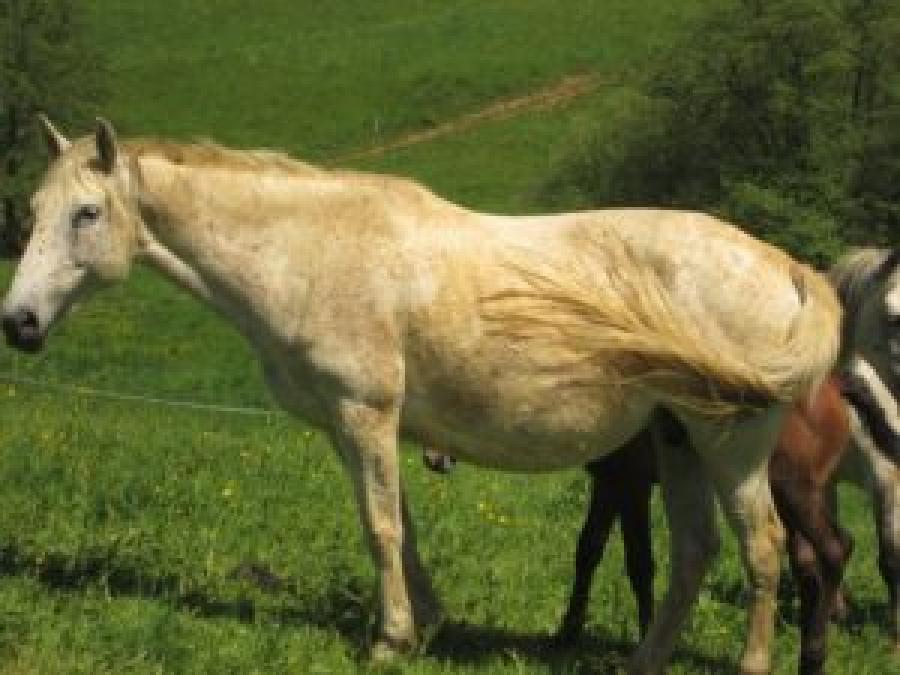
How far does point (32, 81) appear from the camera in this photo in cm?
4778

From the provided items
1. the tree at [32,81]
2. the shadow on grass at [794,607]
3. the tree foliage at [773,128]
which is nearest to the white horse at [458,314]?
the shadow on grass at [794,607]

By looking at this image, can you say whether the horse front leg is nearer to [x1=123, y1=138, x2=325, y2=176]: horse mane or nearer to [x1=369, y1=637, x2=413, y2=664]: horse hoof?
[x1=369, y1=637, x2=413, y2=664]: horse hoof

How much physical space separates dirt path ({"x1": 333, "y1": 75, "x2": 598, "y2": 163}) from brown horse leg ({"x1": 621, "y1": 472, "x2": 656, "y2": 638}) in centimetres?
4713

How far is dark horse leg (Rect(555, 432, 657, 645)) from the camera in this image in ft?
25.3

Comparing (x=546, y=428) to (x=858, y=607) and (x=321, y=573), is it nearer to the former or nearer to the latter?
(x=321, y=573)

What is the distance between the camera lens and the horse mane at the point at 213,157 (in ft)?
22.7

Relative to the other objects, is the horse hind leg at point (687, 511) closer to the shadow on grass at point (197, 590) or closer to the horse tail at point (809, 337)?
the horse tail at point (809, 337)

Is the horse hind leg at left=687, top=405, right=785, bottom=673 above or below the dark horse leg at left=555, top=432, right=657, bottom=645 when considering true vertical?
above

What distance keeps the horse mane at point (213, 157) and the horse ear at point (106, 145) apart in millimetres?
267

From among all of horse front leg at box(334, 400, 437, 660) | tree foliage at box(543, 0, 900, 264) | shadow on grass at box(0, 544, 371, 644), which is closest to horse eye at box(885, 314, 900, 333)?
shadow on grass at box(0, 544, 371, 644)

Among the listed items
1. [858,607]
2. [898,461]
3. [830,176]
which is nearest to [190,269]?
[898,461]

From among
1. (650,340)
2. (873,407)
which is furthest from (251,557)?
(873,407)

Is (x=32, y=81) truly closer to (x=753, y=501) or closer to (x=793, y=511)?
(x=793, y=511)

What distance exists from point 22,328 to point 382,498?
1827mm
